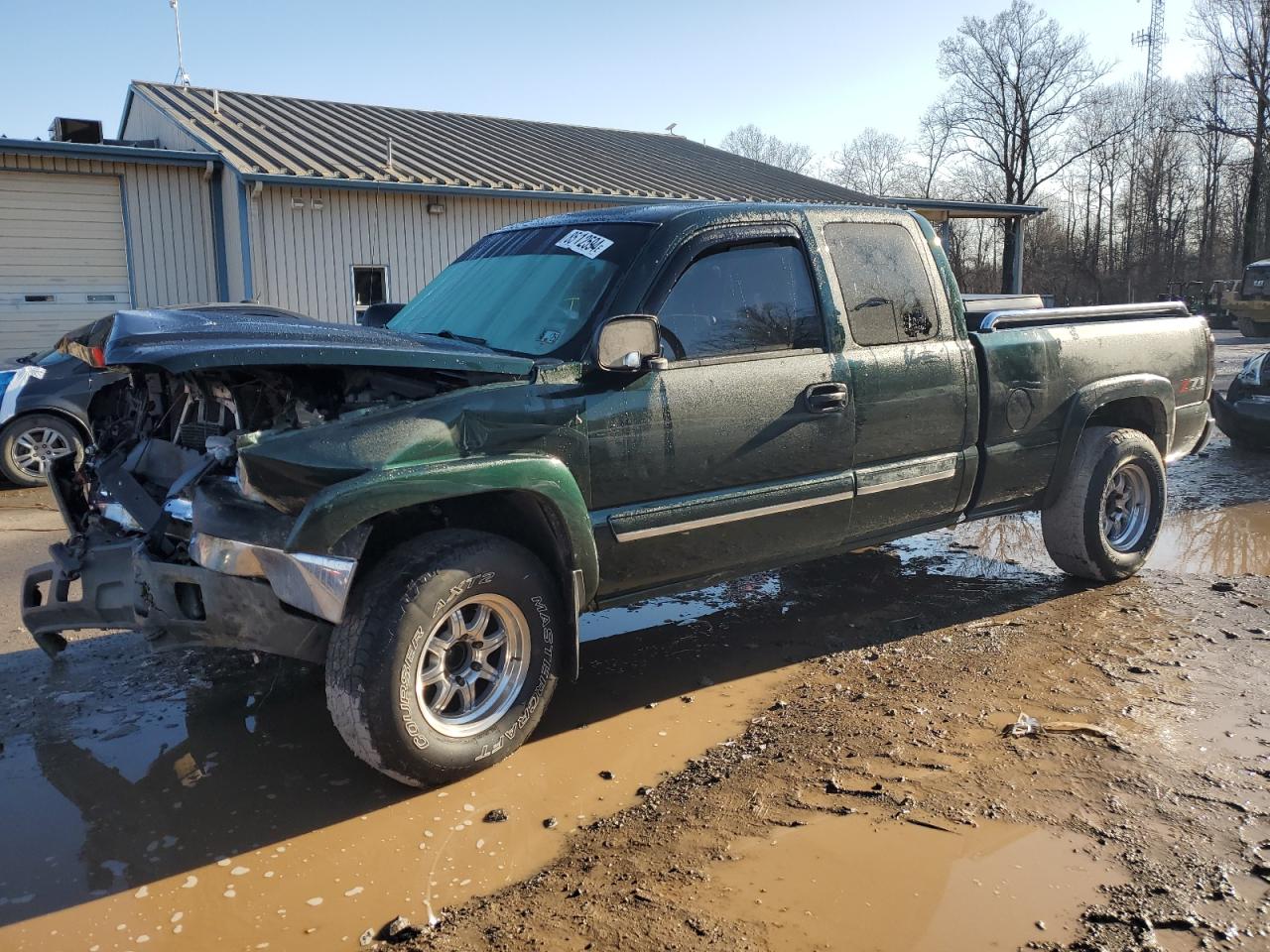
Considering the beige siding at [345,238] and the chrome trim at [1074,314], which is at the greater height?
the beige siding at [345,238]

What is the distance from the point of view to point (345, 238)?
14789 mm

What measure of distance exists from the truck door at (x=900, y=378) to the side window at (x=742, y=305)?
0.78 ft

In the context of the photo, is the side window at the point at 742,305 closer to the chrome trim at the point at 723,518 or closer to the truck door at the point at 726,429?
the truck door at the point at 726,429

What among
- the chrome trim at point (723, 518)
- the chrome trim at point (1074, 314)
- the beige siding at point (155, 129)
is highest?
the beige siding at point (155, 129)

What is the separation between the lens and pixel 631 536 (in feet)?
12.6

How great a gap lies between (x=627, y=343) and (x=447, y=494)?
877 mm

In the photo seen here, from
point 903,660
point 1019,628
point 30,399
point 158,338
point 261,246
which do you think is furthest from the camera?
point 261,246

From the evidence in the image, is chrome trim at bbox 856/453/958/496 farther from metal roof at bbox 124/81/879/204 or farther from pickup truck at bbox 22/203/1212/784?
metal roof at bbox 124/81/879/204

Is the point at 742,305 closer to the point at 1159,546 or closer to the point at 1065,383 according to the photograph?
the point at 1065,383

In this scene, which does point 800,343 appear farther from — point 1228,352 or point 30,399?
point 1228,352

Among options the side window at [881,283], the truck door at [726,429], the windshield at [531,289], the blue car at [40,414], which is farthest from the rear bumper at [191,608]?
the blue car at [40,414]

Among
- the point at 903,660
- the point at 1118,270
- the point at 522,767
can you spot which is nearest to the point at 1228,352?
the point at 903,660

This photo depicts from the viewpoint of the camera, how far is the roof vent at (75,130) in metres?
14.9

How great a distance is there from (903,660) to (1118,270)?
52.5 meters
